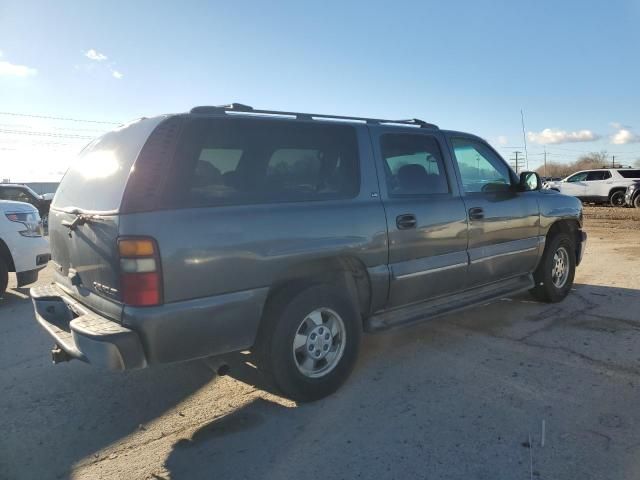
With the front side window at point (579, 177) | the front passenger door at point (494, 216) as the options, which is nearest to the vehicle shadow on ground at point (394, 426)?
the front passenger door at point (494, 216)

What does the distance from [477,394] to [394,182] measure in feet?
5.55

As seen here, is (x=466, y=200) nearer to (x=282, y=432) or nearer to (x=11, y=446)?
(x=282, y=432)

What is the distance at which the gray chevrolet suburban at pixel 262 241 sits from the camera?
2795 millimetres

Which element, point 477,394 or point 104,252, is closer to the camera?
point 104,252

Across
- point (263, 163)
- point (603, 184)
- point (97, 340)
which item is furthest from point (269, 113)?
point (603, 184)

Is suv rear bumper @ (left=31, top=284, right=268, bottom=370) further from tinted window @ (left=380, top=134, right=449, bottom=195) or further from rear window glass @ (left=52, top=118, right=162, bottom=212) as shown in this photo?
tinted window @ (left=380, top=134, right=449, bottom=195)

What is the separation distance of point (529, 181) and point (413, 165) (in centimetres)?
170

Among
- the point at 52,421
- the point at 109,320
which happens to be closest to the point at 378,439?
the point at 109,320

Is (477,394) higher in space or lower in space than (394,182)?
lower

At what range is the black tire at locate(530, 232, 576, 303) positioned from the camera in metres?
5.57

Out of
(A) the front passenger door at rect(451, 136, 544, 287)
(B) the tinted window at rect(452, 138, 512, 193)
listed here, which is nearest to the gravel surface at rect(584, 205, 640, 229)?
(A) the front passenger door at rect(451, 136, 544, 287)

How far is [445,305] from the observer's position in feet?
14.2

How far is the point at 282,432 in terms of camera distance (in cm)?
309

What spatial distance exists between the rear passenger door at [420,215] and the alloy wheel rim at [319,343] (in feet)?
1.95
